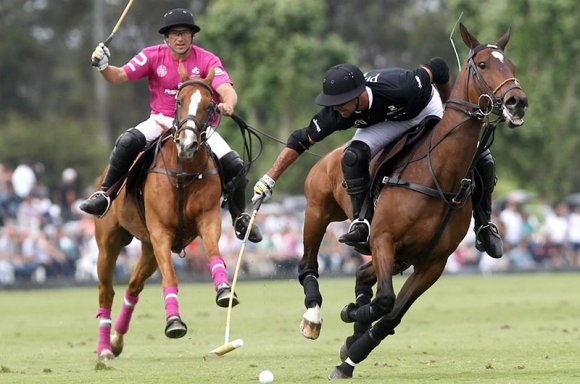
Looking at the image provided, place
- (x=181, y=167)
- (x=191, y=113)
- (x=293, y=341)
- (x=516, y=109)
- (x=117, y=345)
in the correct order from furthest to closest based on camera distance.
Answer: (x=293, y=341) < (x=117, y=345) < (x=181, y=167) < (x=191, y=113) < (x=516, y=109)

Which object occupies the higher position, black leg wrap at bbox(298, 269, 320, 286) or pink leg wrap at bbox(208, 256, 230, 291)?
black leg wrap at bbox(298, 269, 320, 286)

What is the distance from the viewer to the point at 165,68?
11.7 m

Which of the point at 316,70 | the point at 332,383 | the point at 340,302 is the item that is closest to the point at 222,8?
the point at 316,70

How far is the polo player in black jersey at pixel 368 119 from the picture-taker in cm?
1027

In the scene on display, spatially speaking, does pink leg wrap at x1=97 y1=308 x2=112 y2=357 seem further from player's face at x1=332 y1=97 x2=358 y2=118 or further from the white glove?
player's face at x1=332 y1=97 x2=358 y2=118

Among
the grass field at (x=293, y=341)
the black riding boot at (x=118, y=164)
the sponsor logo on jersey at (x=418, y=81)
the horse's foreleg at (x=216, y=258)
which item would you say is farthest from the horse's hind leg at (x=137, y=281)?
the sponsor logo on jersey at (x=418, y=81)

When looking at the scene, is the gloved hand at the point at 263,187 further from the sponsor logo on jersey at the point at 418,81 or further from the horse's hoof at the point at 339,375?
the horse's hoof at the point at 339,375

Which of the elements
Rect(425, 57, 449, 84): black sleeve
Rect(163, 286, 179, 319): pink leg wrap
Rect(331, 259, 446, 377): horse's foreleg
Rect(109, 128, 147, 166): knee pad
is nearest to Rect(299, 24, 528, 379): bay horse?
Rect(331, 259, 446, 377): horse's foreleg

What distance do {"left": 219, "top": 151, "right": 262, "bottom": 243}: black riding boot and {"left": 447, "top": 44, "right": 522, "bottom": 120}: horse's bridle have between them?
2.32m

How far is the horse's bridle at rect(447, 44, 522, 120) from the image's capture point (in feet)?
31.2

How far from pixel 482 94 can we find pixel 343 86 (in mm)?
1149

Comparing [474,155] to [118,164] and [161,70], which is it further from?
[118,164]

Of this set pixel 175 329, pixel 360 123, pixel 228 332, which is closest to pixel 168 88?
pixel 360 123

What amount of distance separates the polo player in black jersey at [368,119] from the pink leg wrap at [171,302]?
42.1 inches
